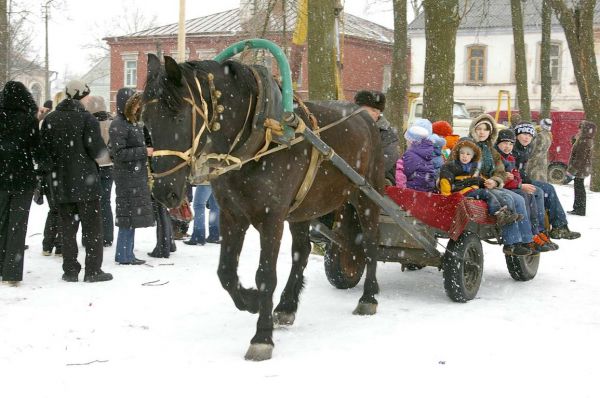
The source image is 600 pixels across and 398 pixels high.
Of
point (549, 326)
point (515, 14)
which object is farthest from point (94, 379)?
point (515, 14)

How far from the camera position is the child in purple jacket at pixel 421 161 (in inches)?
306

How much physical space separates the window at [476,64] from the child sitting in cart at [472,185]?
36892mm

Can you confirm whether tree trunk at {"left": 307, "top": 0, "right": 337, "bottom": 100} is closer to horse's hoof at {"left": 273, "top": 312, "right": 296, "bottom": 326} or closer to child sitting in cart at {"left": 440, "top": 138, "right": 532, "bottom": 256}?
child sitting in cart at {"left": 440, "top": 138, "right": 532, "bottom": 256}

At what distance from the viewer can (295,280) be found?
655 centimetres

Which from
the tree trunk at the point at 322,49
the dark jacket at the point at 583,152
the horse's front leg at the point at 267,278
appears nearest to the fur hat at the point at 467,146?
the tree trunk at the point at 322,49

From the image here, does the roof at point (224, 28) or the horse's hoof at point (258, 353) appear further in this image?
the roof at point (224, 28)

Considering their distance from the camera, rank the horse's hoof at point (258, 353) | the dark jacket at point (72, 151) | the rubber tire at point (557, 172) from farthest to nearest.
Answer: the rubber tire at point (557, 172) → the dark jacket at point (72, 151) → the horse's hoof at point (258, 353)

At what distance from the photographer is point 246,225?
5805 mm

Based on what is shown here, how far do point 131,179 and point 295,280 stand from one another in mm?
3001

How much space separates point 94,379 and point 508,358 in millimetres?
2793

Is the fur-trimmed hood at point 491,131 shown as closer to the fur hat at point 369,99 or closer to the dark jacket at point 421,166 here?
the dark jacket at point 421,166

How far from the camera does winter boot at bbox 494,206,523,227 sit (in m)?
7.31

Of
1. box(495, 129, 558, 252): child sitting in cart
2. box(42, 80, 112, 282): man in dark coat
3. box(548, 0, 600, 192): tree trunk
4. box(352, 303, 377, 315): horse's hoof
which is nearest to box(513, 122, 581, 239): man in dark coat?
box(495, 129, 558, 252): child sitting in cart

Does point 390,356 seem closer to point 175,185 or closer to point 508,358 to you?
point 508,358
